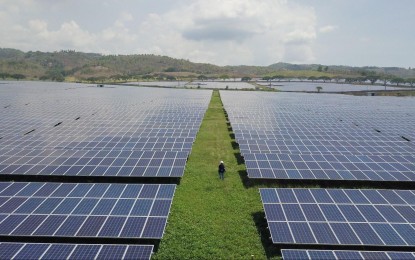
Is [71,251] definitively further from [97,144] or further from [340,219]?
[97,144]

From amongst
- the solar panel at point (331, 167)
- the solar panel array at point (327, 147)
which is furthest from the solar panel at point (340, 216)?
the solar panel array at point (327, 147)

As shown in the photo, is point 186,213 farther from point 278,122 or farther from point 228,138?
point 278,122

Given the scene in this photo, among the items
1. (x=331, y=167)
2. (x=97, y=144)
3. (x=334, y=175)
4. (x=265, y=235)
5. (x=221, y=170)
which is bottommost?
(x=265, y=235)

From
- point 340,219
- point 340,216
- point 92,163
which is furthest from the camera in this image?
point 92,163

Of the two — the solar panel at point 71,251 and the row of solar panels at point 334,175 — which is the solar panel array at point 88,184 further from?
the row of solar panels at point 334,175

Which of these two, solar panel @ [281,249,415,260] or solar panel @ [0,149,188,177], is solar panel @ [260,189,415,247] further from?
solar panel @ [0,149,188,177]

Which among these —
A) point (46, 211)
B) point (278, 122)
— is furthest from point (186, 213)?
point (278, 122)

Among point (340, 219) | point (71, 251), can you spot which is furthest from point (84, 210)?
point (340, 219)
